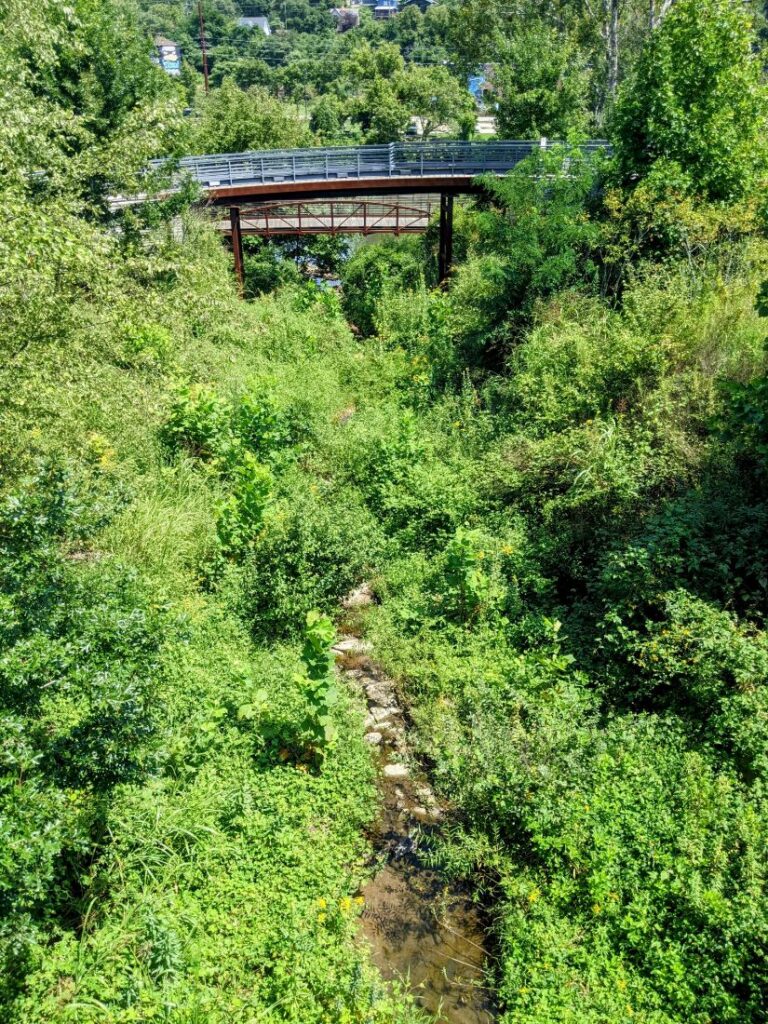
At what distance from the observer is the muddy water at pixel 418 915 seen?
19.1ft

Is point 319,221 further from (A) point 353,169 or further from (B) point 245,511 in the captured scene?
(B) point 245,511

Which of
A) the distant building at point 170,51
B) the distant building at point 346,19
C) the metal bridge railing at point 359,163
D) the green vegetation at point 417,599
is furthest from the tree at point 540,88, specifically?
the distant building at point 346,19

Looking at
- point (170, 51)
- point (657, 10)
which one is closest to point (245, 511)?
point (657, 10)

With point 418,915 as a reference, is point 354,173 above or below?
above

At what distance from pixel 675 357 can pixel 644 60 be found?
7.25m

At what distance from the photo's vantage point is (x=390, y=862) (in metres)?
6.80

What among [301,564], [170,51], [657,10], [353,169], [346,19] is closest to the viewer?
[301,564]

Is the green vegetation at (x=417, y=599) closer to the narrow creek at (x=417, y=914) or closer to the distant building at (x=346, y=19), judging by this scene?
the narrow creek at (x=417, y=914)

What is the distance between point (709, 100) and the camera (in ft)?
43.7

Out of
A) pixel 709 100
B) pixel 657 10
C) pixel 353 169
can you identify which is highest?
pixel 657 10

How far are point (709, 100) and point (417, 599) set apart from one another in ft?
36.5

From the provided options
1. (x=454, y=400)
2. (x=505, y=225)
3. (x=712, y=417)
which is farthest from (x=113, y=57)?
(x=712, y=417)

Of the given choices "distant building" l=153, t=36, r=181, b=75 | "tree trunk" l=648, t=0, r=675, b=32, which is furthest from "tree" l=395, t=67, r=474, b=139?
"distant building" l=153, t=36, r=181, b=75

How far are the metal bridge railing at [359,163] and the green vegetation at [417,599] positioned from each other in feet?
24.8
